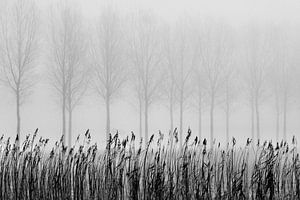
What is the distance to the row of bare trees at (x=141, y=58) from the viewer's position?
23.2m

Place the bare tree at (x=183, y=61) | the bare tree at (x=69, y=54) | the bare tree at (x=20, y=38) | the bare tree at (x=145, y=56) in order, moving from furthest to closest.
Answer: the bare tree at (x=183, y=61) → the bare tree at (x=145, y=56) → the bare tree at (x=69, y=54) → the bare tree at (x=20, y=38)

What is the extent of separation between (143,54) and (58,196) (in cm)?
2056

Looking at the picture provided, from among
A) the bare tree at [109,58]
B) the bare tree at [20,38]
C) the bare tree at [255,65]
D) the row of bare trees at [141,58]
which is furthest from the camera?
the bare tree at [255,65]

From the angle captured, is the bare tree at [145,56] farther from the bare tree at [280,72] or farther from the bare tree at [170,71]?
the bare tree at [280,72]

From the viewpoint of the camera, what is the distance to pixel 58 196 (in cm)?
659

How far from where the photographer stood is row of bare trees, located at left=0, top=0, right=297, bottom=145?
23172 millimetres

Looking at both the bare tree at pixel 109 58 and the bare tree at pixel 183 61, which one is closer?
the bare tree at pixel 109 58

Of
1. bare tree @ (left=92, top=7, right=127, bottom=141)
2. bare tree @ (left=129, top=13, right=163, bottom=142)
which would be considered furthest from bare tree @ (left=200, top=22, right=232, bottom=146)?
bare tree @ (left=92, top=7, right=127, bottom=141)

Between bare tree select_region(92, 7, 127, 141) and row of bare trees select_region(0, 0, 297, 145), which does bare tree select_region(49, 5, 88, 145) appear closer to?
row of bare trees select_region(0, 0, 297, 145)

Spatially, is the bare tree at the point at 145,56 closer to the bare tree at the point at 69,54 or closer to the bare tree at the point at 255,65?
the bare tree at the point at 69,54

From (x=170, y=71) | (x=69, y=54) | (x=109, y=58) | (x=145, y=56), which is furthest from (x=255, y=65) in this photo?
(x=69, y=54)

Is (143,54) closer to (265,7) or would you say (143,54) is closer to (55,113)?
(55,113)

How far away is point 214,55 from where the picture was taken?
2827cm

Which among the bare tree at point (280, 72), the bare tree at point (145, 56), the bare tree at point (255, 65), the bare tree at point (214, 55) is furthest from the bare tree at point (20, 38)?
the bare tree at point (280, 72)
